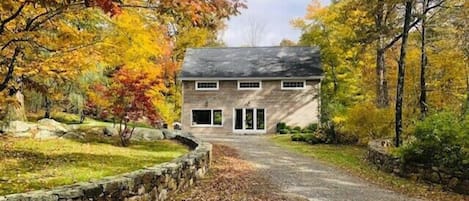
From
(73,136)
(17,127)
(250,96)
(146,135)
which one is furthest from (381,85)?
(17,127)

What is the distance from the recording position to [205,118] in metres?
29.0

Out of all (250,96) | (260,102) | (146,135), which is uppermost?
(250,96)

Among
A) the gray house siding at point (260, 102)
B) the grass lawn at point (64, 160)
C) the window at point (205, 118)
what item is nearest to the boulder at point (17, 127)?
the grass lawn at point (64, 160)

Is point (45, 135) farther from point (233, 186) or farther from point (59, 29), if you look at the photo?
point (233, 186)

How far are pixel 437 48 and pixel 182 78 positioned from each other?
15.3m

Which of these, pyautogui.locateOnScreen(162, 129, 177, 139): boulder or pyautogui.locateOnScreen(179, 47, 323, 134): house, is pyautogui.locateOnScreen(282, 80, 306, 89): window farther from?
pyautogui.locateOnScreen(162, 129, 177, 139): boulder

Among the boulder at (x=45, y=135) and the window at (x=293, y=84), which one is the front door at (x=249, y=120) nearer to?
the window at (x=293, y=84)

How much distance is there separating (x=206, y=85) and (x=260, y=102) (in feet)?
12.0

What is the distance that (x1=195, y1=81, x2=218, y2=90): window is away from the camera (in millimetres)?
29016

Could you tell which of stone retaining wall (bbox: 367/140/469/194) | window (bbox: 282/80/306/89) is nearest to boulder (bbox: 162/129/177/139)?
stone retaining wall (bbox: 367/140/469/194)

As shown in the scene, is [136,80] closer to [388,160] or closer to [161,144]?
[161,144]

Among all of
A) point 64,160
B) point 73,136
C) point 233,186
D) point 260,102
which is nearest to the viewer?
point 233,186

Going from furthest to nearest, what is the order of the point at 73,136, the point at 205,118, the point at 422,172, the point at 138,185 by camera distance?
1. the point at 205,118
2. the point at 73,136
3. the point at 422,172
4. the point at 138,185

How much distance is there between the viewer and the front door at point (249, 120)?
93.0 ft
